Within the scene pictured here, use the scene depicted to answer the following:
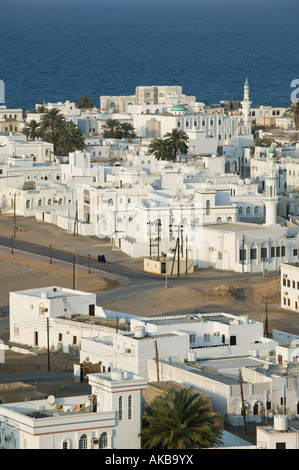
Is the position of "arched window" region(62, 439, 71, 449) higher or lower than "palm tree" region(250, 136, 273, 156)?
lower

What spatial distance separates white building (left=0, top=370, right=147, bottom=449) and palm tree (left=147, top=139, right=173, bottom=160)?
8559 centimetres

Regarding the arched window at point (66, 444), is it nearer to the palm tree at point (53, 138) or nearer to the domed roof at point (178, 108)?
the palm tree at point (53, 138)

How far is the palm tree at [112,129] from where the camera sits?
171625 millimetres

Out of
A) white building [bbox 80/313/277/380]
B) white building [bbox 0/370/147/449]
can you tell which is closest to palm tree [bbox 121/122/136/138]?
white building [bbox 80/313/277/380]

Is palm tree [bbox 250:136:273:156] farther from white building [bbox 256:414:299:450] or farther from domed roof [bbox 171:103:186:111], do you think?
white building [bbox 256:414:299:450]

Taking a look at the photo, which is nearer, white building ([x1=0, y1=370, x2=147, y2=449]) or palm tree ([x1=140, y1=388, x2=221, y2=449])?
white building ([x1=0, y1=370, x2=147, y2=449])

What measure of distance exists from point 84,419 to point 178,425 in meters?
4.80

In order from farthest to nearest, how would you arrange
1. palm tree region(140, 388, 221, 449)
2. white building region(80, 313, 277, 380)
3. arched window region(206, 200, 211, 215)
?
arched window region(206, 200, 211, 215) → white building region(80, 313, 277, 380) → palm tree region(140, 388, 221, 449)

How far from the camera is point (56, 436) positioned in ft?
195

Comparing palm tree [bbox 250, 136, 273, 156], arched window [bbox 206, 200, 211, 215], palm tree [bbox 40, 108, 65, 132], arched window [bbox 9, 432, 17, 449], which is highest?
A: palm tree [bbox 40, 108, 65, 132]

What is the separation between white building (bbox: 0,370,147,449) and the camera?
59.2 meters

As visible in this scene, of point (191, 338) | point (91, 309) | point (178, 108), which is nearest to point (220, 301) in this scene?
point (91, 309)

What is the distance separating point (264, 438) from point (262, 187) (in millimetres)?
86150
